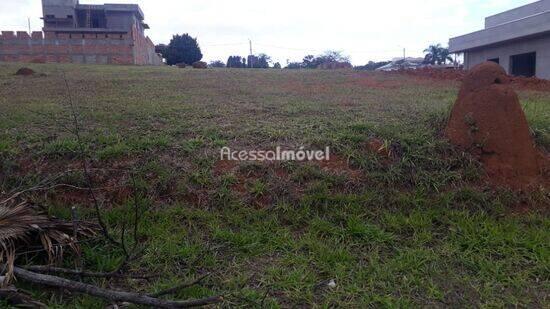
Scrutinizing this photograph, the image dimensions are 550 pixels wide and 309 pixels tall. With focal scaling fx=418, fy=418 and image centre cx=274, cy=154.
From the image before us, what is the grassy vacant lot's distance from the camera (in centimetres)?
249

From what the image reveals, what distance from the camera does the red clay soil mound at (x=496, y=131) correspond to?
361cm

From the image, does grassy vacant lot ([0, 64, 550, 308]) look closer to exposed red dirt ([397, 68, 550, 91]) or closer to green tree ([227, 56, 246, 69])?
exposed red dirt ([397, 68, 550, 91])

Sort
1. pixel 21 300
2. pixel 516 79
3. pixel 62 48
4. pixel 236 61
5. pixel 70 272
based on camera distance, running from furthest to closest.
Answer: pixel 236 61, pixel 62 48, pixel 516 79, pixel 70 272, pixel 21 300

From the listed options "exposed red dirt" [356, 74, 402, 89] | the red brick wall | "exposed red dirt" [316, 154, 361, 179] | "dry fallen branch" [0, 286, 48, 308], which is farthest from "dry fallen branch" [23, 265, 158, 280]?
the red brick wall

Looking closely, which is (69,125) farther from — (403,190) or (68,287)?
(403,190)

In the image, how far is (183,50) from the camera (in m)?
36.5

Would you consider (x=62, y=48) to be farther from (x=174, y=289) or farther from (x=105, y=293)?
(x=174, y=289)

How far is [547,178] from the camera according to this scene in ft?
11.8

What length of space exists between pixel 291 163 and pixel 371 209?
822 millimetres

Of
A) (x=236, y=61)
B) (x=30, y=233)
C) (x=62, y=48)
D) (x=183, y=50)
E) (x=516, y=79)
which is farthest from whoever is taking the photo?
(x=236, y=61)

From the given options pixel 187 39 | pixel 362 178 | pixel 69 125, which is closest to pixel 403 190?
pixel 362 178

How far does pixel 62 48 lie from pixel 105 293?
2333 cm

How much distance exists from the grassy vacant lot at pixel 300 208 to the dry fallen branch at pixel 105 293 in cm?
11

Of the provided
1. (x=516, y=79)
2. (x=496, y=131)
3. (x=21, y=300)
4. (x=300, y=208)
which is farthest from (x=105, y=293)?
(x=516, y=79)
